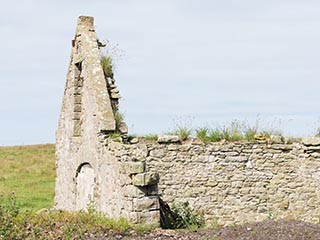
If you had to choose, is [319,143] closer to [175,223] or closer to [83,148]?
[175,223]

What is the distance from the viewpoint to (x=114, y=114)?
47.5 feet

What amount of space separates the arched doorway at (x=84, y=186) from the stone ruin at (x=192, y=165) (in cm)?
2

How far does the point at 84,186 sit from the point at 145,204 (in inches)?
149

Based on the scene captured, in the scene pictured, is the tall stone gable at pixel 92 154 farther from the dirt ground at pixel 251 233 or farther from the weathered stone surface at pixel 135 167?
the dirt ground at pixel 251 233

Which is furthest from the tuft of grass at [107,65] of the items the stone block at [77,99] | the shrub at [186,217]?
the shrub at [186,217]

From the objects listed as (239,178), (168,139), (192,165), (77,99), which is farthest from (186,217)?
(77,99)

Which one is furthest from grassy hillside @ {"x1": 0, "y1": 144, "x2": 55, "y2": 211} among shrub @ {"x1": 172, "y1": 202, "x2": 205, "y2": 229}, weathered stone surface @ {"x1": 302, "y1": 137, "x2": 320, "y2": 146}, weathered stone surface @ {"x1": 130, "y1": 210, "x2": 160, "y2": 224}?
weathered stone surface @ {"x1": 302, "y1": 137, "x2": 320, "y2": 146}

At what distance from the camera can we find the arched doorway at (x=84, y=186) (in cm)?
1509

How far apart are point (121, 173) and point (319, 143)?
600 cm

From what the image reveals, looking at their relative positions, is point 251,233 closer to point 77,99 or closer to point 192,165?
point 192,165

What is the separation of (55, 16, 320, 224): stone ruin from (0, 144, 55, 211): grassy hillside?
18.4 ft

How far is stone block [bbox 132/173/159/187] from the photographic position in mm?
12156

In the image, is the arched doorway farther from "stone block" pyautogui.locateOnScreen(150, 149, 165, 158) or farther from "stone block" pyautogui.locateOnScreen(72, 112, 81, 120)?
"stone block" pyautogui.locateOnScreen(150, 149, 165, 158)

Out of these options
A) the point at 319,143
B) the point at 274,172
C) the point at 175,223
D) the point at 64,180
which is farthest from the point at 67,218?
the point at 319,143
